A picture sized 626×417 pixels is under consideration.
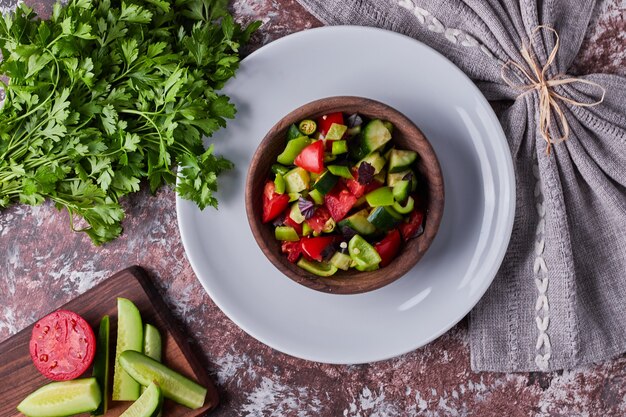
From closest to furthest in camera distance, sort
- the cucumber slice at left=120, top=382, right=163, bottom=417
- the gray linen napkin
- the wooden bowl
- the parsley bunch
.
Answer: the wooden bowl
the parsley bunch
the gray linen napkin
the cucumber slice at left=120, top=382, right=163, bottom=417

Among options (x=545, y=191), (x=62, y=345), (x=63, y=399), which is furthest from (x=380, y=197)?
(x=63, y=399)

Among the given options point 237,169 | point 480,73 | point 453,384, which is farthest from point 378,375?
point 480,73

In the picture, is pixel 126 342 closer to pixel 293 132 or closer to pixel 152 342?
pixel 152 342

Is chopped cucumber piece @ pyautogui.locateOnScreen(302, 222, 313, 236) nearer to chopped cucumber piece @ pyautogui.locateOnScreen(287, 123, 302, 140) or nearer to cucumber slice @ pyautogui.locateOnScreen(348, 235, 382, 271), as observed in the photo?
cucumber slice @ pyautogui.locateOnScreen(348, 235, 382, 271)

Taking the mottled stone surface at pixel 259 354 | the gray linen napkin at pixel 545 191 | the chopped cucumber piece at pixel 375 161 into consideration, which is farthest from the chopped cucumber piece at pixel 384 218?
the mottled stone surface at pixel 259 354

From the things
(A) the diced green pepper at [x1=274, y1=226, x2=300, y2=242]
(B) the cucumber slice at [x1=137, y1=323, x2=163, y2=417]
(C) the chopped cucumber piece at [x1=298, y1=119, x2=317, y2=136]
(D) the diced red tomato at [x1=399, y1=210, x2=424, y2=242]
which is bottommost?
(B) the cucumber slice at [x1=137, y1=323, x2=163, y2=417]

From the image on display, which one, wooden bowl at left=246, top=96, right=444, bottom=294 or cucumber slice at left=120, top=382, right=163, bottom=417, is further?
cucumber slice at left=120, top=382, right=163, bottom=417

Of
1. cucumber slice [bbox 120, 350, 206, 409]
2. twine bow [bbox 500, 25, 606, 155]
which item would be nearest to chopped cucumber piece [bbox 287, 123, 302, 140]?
twine bow [bbox 500, 25, 606, 155]
